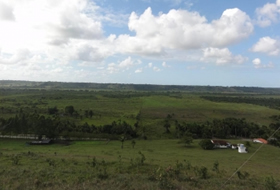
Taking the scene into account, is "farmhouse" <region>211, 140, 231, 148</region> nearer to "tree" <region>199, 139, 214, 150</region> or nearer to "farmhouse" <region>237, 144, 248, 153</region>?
"tree" <region>199, 139, 214, 150</region>

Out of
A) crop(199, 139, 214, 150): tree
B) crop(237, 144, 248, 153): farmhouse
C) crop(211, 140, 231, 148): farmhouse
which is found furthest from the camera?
crop(211, 140, 231, 148): farmhouse

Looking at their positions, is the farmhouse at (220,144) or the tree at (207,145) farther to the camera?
the farmhouse at (220,144)

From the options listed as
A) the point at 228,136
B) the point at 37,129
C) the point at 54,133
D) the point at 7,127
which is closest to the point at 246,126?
the point at 228,136

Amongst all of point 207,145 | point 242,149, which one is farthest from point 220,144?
point 242,149

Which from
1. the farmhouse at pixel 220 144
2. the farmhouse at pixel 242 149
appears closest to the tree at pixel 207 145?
the farmhouse at pixel 220 144

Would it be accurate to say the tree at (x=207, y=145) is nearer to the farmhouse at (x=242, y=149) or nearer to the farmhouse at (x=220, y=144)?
the farmhouse at (x=220, y=144)

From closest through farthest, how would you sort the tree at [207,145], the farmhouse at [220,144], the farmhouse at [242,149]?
the farmhouse at [242,149] < the tree at [207,145] < the farmhouse at [220,144]

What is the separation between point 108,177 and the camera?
18609 mm

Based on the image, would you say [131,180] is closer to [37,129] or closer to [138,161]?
[138,161]

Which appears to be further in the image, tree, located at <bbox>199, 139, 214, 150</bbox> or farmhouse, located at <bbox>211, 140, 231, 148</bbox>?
farmhouse, located at <bbox>211, 140, 231, 148</bbox>

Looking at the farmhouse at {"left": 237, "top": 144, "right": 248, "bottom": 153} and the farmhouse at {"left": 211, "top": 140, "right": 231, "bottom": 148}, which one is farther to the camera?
the farmhouse at {"left": 211, "top": 140, "right": 231, "bottom": 148}

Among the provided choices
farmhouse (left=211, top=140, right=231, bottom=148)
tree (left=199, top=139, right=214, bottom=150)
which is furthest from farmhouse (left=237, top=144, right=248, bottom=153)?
tree (left=199, top=139, right=214, bottom=150)

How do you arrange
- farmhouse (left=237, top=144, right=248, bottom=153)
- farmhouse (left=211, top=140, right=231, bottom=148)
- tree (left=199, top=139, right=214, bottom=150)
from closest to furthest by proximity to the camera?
farmhouse (left=237, top=144, right=248, bottom=153) → tree (left=199, top=139, right=214, bottom=150) → farmhouse (left=211, top=140, right=231, bottom=148)

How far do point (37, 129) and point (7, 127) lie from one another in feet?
32.6
